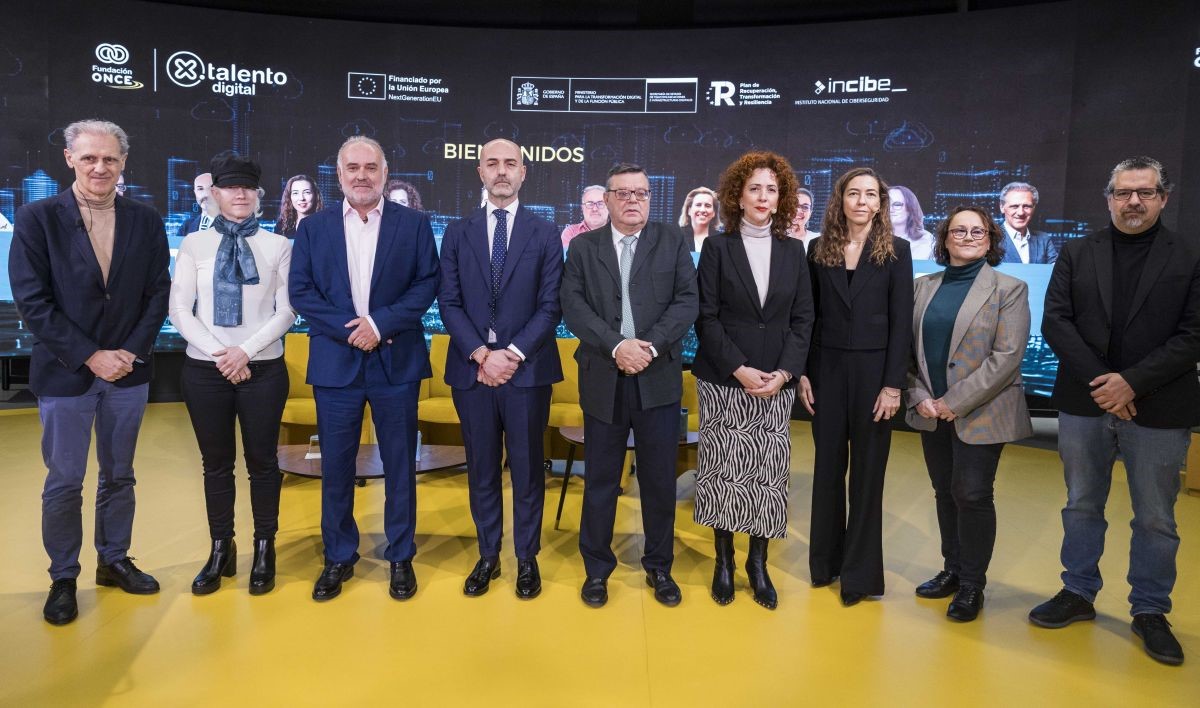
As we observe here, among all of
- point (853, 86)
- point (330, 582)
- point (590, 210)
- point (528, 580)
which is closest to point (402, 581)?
point (330, 582)

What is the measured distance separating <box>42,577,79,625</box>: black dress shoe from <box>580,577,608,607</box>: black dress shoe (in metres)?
2.02

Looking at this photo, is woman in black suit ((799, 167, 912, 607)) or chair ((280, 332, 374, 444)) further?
chair ((280, 332, 374, 444))

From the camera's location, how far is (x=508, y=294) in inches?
136

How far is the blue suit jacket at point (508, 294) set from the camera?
3.44 m

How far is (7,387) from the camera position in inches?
306

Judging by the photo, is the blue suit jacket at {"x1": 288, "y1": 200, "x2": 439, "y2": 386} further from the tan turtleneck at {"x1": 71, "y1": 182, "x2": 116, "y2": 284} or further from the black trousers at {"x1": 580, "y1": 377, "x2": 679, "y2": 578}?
the black trousers at {"x1": 580, "y1": 377, "x2": 679, "y2": 578}

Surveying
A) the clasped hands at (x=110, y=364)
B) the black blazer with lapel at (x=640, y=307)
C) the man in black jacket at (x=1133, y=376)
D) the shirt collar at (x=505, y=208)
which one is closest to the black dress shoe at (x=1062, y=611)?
the man in black jacket at (x=1133, y=376)

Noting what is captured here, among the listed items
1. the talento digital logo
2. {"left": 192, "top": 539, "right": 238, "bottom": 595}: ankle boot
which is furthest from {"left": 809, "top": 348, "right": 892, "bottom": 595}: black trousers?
the talento digital logo

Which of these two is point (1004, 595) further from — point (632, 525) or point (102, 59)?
point (102, 59)

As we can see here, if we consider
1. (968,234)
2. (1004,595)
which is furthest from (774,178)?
(1004,595)

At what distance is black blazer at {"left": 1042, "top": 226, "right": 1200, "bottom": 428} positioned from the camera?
9.88ft

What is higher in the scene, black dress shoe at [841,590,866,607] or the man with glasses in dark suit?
the man with glasses in dark suit

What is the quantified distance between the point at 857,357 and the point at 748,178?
882mm

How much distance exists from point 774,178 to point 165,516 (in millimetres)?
3767
